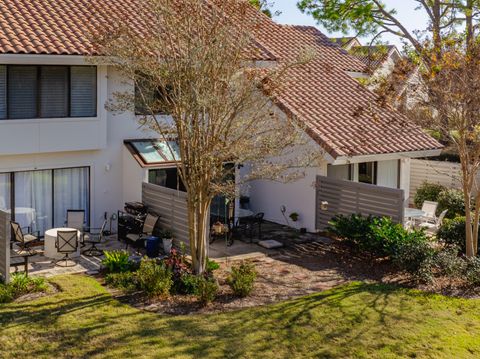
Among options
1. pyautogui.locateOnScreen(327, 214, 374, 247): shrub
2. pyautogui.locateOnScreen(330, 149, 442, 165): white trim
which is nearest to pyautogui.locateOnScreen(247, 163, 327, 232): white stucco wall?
pyautogui.locateOnScreen(330, 149, 442, 165): white trim

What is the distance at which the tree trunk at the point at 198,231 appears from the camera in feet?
59.0

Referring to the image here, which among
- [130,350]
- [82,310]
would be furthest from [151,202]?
[130,350]

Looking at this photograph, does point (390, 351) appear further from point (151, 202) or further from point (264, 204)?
point (264, 204)

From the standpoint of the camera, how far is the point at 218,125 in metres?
17.4

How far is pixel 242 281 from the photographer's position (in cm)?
1703

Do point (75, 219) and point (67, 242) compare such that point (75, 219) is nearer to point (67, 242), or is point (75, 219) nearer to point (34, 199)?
point (34, 199)

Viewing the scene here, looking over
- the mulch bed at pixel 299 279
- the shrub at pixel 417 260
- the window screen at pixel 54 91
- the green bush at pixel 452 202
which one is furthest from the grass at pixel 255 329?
the green bush at pixel 452 202

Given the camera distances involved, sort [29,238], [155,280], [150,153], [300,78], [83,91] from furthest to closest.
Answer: [300,78], [150,153], [83,91], [29,238], [155,280]

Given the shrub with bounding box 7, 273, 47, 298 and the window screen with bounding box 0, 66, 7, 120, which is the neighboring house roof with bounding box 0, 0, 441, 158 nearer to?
the window screen with bounding box 0, 66, 7, 120

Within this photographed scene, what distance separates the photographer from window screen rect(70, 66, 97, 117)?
23109 mm

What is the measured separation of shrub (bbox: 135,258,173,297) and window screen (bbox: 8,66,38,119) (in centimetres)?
820

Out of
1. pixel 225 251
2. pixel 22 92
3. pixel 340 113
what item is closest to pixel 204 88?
pixel 225 251

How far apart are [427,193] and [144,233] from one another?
1515 cm

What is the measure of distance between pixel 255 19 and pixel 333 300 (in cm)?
822
